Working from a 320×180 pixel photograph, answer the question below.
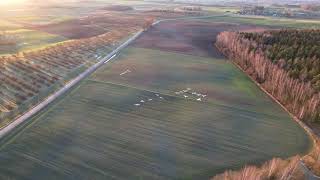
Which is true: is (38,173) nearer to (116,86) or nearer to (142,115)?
(142,115)

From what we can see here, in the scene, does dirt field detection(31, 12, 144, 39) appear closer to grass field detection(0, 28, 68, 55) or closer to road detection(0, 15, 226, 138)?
grass field detection(0, 28, 68, 55)

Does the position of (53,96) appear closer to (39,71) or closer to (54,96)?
(54,96)

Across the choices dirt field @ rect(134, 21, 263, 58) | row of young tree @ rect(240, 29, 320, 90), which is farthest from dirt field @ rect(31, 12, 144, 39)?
row of young tree @ rect(240, 29, 320, 90)

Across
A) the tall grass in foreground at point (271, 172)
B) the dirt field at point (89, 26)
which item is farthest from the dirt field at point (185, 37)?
the tall grass in foreground at point (271, 172)

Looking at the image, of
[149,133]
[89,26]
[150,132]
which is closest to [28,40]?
[89,26]

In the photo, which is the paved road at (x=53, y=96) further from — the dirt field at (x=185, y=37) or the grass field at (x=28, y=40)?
the grass field at (x=28, y=40)
